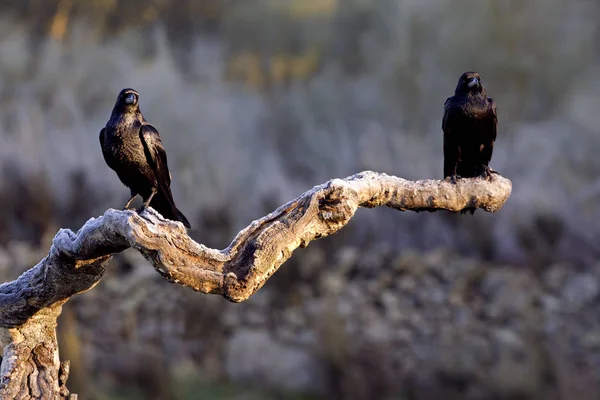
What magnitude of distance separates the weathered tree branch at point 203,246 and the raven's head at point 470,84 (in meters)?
0.74

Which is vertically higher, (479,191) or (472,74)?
(472,74)

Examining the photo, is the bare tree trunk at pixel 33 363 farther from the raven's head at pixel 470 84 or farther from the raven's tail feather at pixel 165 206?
the raven's head at pixel 470 84

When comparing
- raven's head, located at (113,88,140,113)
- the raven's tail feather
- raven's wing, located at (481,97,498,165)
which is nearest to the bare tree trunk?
the raven's tail feather

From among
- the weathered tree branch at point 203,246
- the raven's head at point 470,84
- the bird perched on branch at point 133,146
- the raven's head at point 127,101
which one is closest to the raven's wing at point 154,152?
the bird perched on branch at point 133,146

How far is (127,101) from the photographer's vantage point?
3.70 meters

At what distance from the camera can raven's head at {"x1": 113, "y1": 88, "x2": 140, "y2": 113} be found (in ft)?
12.1

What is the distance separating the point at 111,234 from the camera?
2971 mm

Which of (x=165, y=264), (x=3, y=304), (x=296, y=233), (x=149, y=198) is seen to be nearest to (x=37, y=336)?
(x=3, y=304)

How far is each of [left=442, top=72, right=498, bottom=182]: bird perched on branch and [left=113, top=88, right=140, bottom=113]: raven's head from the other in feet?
5.65

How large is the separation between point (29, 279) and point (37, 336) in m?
0.31

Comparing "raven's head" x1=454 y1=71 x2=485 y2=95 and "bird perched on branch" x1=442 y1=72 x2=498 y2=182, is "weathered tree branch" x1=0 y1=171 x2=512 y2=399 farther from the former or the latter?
"raven's head" x1=454 y1=71 x2=485 y2=95

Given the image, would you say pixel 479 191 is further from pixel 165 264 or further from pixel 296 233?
pixel 165 264

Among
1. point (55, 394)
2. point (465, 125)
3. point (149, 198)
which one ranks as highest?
point (465, 125)

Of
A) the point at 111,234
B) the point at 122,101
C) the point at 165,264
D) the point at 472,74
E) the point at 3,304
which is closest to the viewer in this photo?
the point at 165,264
